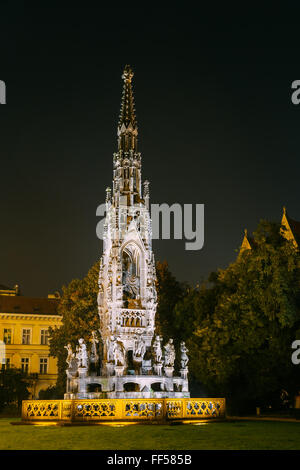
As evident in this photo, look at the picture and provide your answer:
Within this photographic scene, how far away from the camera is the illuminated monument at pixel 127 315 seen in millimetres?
22172

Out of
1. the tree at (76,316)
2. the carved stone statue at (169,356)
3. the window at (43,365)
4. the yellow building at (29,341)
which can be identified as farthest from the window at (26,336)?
the carved stone statue at (169,356)

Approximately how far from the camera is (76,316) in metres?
41.4

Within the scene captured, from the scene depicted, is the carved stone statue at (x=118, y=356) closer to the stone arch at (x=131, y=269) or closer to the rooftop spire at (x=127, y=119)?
the stone arch at (x=131, y=269)

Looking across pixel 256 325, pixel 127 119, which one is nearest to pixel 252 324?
pixel 256 325

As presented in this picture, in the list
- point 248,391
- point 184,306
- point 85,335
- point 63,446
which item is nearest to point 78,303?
point 85,335

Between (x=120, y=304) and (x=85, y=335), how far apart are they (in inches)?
717

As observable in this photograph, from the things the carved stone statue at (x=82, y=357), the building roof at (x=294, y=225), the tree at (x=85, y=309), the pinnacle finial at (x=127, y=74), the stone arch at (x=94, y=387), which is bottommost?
the stone arch at (x=94, y=387)

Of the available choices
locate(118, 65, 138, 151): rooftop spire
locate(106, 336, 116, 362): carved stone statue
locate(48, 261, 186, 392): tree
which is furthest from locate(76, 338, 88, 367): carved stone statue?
locate(48, 261, 186, 392): tree

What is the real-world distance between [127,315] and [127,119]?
961cm

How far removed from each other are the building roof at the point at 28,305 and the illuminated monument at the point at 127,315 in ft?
123

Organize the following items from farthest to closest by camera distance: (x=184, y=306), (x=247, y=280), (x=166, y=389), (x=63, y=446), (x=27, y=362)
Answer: (x=27, y=362), (x=184, y=306), (x=247, y=280), (x=166, y=389), (x=63, y=446)

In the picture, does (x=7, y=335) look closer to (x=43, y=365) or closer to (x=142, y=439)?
(x=43, y=365)

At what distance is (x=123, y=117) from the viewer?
1037 inches
